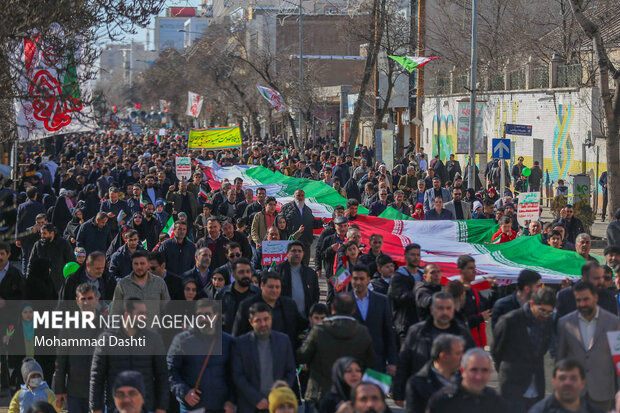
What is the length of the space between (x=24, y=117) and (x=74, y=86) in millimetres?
1297

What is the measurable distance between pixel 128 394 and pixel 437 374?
1.91 m

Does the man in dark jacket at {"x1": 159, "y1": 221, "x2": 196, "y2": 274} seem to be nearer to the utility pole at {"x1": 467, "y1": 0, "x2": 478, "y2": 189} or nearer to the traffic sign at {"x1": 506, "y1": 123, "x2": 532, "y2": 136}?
the traffic sign at {"x1": 506, "y1": 123, "x2": 532, "y2": 136}

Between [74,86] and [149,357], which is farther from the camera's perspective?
[74,86]

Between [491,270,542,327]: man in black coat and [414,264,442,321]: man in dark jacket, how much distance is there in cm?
52

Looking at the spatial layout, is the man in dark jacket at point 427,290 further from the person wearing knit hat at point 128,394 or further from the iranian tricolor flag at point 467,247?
the person wearing knit hat at point 128,394

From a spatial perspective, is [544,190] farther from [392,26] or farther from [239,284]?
[239,284]

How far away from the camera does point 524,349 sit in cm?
793

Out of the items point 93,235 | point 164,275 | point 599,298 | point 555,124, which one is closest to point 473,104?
point 555,124

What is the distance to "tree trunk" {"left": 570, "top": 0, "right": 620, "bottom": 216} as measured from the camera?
22.0 m

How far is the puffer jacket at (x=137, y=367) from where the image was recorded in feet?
25.0

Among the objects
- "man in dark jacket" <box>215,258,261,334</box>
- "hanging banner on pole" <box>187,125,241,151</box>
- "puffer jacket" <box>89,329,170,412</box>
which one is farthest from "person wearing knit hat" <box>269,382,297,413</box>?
"hanging banner on pole" <box>187,125,241,151</box>

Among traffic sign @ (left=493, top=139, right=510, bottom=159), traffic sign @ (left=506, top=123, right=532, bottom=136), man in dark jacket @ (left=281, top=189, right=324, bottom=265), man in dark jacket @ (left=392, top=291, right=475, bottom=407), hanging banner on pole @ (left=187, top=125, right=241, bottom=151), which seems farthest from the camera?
hanging banner on pole @ (left=187, top=125, right=241, bottom=151)

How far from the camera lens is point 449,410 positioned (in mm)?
6164

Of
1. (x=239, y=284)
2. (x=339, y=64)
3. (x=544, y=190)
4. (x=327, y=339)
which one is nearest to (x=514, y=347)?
(x=327, y=339)
